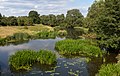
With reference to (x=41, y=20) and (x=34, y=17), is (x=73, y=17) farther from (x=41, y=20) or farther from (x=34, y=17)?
(x=34, y=17)

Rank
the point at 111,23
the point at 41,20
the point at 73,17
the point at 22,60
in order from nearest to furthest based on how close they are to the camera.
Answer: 1. the point at 22,60
2. the point at 111,23
3. the point at 41,20
4. the point at 73,17

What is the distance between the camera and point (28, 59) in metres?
33.0

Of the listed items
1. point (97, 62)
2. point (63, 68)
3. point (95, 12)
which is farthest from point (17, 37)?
point (63, 68)

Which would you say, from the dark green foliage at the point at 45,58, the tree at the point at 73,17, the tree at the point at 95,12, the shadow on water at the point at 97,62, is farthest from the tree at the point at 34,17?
the dark green foliage at the point at 45,58

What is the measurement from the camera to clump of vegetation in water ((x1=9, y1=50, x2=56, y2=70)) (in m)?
31.5

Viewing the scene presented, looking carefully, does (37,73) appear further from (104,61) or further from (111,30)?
(111,30)

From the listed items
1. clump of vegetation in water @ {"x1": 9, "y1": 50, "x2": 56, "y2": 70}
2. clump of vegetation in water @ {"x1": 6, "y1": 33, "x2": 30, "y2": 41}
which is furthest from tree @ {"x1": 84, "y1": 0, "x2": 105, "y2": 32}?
clump of vegetation in water @ {"x1": 9, "y1": 50, "x2": 56, "y2": 70}

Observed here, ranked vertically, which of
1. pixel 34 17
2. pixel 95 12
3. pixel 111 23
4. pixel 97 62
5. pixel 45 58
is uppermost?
pixel 95 12

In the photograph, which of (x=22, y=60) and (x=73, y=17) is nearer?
(x=22, y=60)

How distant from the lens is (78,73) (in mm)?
30422

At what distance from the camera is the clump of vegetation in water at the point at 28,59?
31.5 metres

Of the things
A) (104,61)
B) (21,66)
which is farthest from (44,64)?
(104,61)

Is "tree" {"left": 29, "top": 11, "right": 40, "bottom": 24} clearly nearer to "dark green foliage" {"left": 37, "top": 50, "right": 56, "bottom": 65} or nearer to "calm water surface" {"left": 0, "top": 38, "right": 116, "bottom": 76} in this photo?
"calm water surface" {"left": 0, "top": 38, "right": 116, "bottom": 76}

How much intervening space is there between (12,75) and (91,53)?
57.1ft
